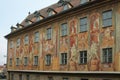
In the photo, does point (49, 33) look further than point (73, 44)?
Yes

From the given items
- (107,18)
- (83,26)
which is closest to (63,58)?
(83,26)

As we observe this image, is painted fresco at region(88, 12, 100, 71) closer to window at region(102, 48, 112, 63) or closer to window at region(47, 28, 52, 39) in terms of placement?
window at region(102, 48, 112, 63)

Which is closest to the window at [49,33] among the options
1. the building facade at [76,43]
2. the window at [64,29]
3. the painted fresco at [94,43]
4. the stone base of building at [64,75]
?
the building facade at [76,43]

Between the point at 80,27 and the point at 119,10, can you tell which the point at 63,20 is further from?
the point at 119,10

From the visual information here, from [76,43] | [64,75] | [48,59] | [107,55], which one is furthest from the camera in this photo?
[48,59]

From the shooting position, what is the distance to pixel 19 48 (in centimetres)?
4184

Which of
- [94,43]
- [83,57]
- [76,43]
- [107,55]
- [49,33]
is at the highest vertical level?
[49,33]

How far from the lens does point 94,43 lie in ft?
82.9

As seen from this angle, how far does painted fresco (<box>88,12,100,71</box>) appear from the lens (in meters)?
24.8

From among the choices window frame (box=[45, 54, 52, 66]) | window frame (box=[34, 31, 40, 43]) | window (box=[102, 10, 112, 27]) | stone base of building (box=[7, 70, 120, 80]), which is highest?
window (box=[102, 10, 112, 27])

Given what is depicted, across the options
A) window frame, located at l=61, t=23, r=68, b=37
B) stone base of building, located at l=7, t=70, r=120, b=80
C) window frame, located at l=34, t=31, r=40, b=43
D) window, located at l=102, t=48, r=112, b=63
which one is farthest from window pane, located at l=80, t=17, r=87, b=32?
window frame, located at l=34, t=31, r=40, b=43

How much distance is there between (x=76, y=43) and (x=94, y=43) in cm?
275

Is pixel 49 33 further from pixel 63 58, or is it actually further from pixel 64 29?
A: pixel 63 58

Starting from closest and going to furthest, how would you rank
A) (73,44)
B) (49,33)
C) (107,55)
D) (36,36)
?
(107,55) < (73,44) < (49,33) < (36,36)
